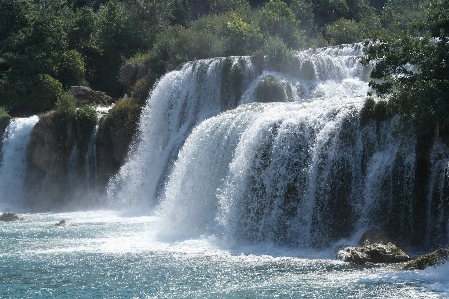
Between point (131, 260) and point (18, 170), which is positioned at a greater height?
point (18, 170)

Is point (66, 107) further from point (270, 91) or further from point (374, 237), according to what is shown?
point (374, 237)

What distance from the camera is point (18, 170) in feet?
105

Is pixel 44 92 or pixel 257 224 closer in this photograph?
pixel 257 224

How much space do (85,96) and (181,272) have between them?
71.9ft

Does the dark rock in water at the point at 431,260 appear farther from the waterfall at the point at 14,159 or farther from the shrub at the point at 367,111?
the waterfall at the point at 14,159

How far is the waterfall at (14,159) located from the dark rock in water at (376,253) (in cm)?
2018

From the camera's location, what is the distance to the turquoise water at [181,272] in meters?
12.9

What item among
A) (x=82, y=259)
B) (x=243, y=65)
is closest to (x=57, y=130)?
(x=243, y=65)

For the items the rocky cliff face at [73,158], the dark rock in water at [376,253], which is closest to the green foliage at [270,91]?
the rocky cliff face at [73,158]

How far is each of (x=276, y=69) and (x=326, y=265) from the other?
14572 mm

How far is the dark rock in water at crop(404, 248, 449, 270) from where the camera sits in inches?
530

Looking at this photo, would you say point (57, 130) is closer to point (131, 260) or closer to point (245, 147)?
point (245, 147)

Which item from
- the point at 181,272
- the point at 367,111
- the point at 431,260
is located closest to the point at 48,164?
the point at 181,272

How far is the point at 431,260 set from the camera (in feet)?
44.7
